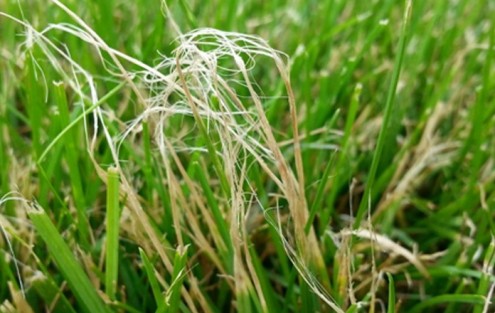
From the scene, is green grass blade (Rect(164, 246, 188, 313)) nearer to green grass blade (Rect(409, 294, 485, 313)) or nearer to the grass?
the grass

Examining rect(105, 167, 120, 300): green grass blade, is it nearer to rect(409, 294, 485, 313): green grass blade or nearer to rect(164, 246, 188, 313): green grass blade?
rect(164, 246, 188, 313): green grass blade

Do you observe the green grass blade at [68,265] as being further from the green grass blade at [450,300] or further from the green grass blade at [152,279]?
the green grass blade at [450,300]

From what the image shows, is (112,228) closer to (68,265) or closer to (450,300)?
(68,265)

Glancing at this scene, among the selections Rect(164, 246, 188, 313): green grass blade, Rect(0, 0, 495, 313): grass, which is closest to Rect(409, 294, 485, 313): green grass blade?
Rect(0, 0, 495, 313): grass

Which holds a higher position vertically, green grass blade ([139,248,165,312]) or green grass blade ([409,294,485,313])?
green grass blade ([139,248,165,312])

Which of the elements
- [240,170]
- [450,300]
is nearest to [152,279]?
[240,170]

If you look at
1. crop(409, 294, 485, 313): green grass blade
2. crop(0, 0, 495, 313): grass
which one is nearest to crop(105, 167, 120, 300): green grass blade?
crop(0, 0, 495, 313): grass

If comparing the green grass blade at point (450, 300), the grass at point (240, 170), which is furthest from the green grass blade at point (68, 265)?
the green grass blade at point (450, 300)

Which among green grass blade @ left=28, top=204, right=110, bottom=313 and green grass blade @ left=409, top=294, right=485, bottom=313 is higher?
green grass blade @ left=28, top=204, right=110, bottom=313

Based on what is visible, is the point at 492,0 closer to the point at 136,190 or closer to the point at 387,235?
the point at 387,235
